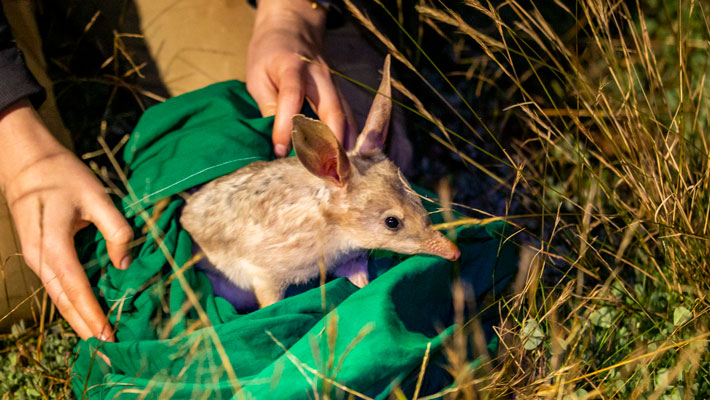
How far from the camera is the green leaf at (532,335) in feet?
7.80

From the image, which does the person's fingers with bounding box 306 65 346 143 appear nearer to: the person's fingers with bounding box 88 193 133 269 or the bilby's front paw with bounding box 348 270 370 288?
the bilby's front paw with bounding box 348 270 370 288

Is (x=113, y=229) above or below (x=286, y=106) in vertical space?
below

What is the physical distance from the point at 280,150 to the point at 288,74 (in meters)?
0.43

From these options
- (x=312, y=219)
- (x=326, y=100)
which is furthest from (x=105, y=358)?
(x=326, y=100)

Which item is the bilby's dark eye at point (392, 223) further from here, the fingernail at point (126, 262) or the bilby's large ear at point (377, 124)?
the fingernail at point (126, 262)

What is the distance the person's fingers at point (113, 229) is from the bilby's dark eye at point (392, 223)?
1209 mm

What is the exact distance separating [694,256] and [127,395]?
8.24 feet

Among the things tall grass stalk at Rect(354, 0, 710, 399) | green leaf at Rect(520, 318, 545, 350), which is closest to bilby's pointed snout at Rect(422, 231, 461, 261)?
tall grass stalk at Rect(354, 0, 710, 399)

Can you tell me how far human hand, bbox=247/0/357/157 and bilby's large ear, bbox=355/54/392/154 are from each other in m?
0.36

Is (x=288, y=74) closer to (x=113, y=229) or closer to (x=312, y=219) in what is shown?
(x=312, y=219)

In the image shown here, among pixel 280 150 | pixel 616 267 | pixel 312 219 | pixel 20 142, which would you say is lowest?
pixel 616 267

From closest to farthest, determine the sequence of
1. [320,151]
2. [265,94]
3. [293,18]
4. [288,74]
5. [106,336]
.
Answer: [320,151], [106,336], [288,74], [265,94], [293,18]

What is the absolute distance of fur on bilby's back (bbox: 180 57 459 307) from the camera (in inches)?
106

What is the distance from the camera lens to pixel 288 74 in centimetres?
324
